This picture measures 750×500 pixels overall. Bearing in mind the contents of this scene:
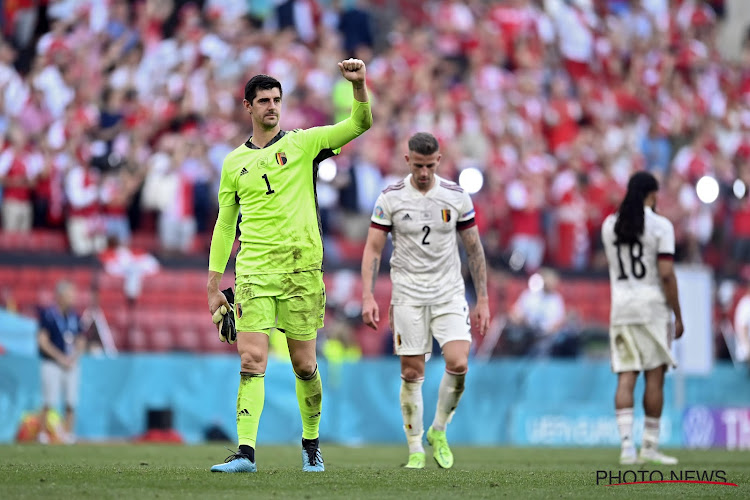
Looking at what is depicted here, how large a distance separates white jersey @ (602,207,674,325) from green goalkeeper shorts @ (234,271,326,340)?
12.5 feet

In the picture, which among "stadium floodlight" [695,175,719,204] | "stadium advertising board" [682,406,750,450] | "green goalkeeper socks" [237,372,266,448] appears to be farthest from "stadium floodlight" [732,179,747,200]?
"green goalkeeper socks" [237,372,266,448]

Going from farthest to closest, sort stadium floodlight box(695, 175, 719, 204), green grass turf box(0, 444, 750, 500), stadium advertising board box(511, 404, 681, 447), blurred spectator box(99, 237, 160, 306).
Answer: stadium floodlight box(695, 175, 719, 204) < blurred spectator box(99, 237, 160, 306) < stadium advertising board box(511, 404, 681, 447) < green grass turf box(0, 444, 750, 500)

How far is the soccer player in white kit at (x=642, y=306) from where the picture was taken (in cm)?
1134

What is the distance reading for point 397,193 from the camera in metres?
10.1

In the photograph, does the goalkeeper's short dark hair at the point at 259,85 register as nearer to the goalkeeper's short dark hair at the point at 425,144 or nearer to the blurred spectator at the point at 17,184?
the goalkeeper's short dark hair at the point at 425,144

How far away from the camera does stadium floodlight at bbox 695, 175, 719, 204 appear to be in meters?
23.8

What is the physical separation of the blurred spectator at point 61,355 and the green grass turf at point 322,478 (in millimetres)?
3895

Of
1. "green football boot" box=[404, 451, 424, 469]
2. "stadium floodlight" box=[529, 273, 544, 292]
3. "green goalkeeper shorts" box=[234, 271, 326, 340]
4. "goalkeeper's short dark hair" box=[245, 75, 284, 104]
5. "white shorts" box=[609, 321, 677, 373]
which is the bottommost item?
"green football boot" box=[404, 451, 424, 469]

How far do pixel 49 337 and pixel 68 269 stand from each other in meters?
1.60

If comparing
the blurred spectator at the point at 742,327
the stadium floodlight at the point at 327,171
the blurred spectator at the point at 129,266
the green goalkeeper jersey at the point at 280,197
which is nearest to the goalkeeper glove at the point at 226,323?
the green goalkeeper jersey at the point at 280,197

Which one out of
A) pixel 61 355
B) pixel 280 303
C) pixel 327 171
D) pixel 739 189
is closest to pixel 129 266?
pixel 61 355

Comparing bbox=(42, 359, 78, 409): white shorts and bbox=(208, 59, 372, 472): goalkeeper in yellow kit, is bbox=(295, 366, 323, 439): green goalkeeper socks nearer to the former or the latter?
bbox=(208, 59, 372, 472): goalkeeper in yellow kit

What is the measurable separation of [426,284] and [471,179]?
1162 cm

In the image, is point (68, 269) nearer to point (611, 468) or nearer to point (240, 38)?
point (240, 38)
